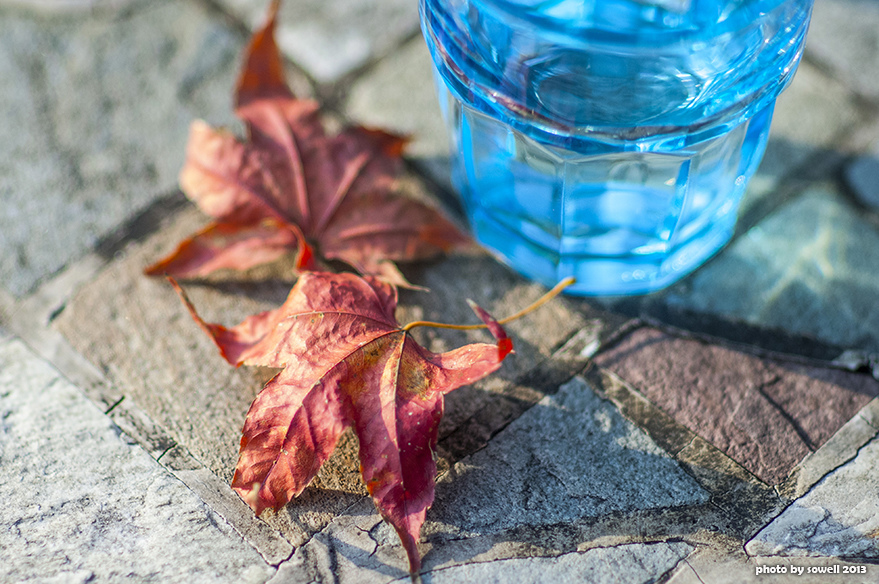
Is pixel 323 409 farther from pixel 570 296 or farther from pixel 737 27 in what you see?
pixel 737 27

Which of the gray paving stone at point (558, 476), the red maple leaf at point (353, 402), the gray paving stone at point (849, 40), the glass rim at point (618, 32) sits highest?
the glass rim at point (618, 32)

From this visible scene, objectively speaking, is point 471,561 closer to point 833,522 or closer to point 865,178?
point 833,522

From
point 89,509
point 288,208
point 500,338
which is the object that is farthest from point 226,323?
point 500,338

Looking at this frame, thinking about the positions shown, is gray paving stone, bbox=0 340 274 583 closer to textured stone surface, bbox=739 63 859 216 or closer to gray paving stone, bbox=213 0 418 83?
gray paving stone, bbox=213 0 418 83

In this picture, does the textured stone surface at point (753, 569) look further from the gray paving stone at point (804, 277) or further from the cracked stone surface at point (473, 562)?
the gray paving stone at point (804, 277)

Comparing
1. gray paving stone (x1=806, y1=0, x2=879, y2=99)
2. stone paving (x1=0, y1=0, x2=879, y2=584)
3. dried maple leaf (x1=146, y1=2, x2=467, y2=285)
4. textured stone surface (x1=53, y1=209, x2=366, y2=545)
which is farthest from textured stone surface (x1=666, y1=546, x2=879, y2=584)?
gray paving stone (x1=806, y1=0, x2=879, y2=99)

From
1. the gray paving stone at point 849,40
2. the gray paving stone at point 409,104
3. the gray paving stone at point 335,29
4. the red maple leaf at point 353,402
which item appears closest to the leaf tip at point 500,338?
Result: the red maple leaf at point 353,402

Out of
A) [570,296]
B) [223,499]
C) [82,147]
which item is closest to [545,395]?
[570,296]
